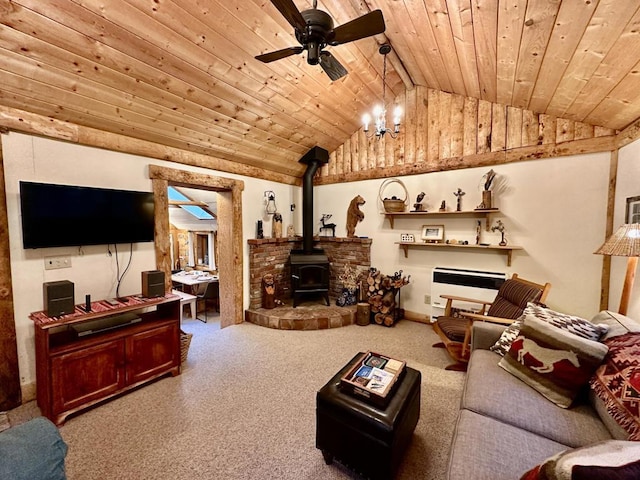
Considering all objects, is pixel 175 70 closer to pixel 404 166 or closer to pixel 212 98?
pixel 212 98

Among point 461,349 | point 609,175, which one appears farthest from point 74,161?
point 609,175

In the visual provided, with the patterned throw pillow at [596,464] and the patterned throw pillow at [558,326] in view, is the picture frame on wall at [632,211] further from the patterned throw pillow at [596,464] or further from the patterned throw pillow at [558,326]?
the patterned throw pillow at [596,464]

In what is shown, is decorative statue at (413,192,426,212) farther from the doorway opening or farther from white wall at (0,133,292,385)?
white wall at (0,133,292,385)

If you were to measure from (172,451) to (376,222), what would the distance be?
388 centimetres

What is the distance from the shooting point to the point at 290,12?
1.58 m

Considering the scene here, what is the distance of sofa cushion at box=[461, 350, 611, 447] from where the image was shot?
4.47ft

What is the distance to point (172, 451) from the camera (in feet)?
6.00

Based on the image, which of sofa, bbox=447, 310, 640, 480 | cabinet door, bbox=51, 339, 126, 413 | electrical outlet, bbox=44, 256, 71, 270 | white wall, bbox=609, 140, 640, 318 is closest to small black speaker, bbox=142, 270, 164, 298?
cabinet door, bbox=51, 339, 126, 413

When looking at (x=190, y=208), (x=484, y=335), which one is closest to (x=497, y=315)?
(x=484, y=335)

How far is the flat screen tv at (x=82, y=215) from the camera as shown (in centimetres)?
227

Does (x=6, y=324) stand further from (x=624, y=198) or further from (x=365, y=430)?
(x=624, y=198)

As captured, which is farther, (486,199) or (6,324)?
(486,199)

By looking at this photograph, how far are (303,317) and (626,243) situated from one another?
134 inches

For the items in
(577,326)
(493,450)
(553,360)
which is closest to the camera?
(493,450)
